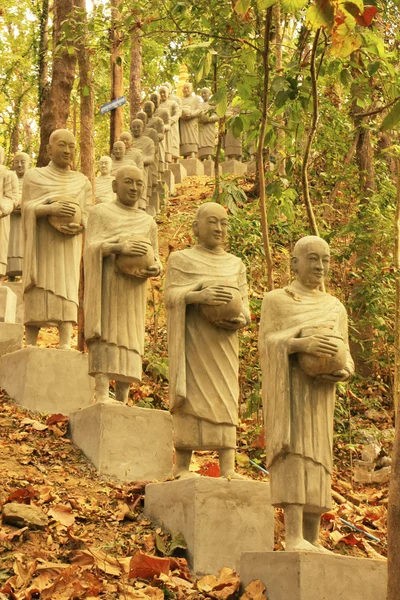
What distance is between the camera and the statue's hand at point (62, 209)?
10258 mm

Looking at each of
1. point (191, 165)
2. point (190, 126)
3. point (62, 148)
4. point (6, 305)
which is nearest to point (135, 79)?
point (190, 126)

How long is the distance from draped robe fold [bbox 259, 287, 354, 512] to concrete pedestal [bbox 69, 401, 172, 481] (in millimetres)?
2199

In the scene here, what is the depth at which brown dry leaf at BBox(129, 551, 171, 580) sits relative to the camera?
22.5 feet

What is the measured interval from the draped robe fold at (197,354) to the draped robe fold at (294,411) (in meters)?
0.79

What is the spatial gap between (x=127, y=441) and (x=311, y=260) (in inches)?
104

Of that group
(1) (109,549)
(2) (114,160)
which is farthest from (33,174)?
(2) (114,160)

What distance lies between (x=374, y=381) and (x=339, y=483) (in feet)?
10.5

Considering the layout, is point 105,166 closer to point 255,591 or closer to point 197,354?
point 197,354

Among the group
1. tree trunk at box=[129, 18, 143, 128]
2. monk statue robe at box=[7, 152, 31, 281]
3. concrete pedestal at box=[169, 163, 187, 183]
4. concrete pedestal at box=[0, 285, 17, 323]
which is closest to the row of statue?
concrete pedestal at box=[0, 285, 17, 323]

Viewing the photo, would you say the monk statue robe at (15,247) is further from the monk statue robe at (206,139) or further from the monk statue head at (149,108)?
the monk statue robe at (206,139)

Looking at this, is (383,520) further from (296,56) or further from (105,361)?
(296,56)

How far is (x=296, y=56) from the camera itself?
10.8 meters

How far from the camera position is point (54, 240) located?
10.5 metres

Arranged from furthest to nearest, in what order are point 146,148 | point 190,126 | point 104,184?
point 190,126 < point 146,148 < point 104,184
